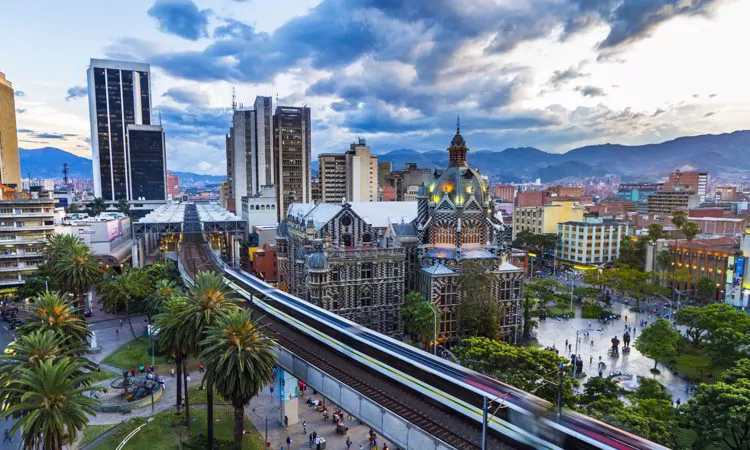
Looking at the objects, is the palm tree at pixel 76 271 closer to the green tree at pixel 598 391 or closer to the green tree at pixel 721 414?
the green tree at pixel 598 391

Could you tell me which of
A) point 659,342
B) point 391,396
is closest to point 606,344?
point 659,342

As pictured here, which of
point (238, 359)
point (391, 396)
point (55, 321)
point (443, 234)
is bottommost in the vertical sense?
point (391, 396)

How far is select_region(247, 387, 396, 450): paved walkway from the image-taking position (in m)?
48.4

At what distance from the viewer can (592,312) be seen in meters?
96.9

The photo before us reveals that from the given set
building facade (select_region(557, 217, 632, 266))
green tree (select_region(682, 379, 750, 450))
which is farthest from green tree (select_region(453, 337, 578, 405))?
building facade (select_region(557, 217, 632, 266))

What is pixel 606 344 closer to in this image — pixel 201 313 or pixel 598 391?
pixel 598 391

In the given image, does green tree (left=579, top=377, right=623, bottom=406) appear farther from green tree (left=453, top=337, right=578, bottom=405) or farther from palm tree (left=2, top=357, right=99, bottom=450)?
palm tree (left=2, top=357, right=99, bottom=450)

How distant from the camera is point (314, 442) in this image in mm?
48125

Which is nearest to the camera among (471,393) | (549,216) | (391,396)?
(471,393)

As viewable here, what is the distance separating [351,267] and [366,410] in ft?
145

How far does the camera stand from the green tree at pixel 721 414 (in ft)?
122

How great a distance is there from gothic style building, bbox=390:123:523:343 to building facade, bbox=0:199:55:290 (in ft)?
263

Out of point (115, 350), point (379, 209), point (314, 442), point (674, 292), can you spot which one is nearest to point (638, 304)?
point (674, 292)

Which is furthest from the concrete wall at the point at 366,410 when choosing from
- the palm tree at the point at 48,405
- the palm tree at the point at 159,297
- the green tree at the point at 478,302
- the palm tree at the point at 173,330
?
the green tree at the point at 478,302
